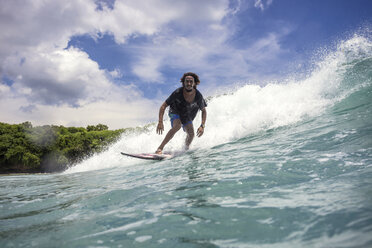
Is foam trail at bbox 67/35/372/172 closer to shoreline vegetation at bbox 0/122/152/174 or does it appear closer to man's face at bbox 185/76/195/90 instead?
man's face at bbox 185/76/195/90

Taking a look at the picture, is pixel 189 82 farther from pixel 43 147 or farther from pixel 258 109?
pixel 43 147

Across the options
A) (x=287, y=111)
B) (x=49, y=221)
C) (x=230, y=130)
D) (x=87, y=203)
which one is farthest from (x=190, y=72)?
(x=49, y=221)

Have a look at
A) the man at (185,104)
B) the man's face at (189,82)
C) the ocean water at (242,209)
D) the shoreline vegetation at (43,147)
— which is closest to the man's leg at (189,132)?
the man at (185,104)

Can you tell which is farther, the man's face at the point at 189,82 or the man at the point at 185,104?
the man at the point at 185,104

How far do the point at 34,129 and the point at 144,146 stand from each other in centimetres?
2682

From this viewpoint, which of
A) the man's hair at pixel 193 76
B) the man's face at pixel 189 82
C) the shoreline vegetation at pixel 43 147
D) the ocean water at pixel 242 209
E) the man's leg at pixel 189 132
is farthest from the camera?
the shoreline vegetation at pixel 43 147

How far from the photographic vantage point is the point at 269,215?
1.67 m

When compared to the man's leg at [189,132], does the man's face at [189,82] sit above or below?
above

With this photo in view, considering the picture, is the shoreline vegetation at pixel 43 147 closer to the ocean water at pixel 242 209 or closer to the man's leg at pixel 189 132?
the man's leg at pixel 189 132

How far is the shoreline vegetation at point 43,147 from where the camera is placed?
1118 inches

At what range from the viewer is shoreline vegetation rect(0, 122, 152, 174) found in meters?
28.4

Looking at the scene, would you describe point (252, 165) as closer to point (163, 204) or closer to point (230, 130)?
point (163, 204)

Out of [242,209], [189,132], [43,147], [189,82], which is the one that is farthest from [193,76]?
[43,147]

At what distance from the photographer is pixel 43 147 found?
29.2 m
